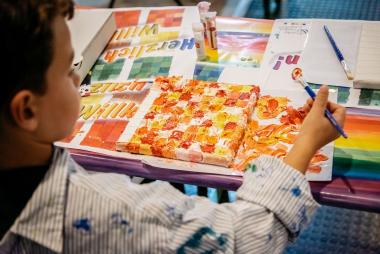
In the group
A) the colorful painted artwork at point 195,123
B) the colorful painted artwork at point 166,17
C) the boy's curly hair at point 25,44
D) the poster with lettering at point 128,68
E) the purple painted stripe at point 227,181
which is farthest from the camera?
the colorful painted artwork at point 166,17

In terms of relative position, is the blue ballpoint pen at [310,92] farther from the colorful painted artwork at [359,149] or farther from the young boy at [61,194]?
the young boy at [61,194]

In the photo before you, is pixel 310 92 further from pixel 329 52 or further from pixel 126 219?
pixel 126 219

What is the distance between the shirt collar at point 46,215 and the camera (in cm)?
57

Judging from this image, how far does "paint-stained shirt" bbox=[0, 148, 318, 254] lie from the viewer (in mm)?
577

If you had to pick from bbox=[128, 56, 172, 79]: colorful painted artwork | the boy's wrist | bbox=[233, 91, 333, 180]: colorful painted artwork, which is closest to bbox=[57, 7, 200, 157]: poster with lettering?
bbox=[128, 56, 172, 79]: colorful painted artwork

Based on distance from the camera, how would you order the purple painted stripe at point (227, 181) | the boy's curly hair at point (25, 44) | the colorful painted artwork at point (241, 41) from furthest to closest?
the colorful painted artwork at point (241, 41) → the purple painted stripe at point (227, 181) → the boy's curly hair at point (25, 44)

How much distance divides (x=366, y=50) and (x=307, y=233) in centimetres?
69

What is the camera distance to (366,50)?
1.04 metres

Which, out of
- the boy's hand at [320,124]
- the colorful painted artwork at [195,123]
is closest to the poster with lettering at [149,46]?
the colorful painted artwork at [195,123]

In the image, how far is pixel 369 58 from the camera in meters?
1.01

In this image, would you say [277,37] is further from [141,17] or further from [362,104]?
[141,17]

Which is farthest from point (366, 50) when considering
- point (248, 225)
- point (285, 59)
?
point (248, 225)

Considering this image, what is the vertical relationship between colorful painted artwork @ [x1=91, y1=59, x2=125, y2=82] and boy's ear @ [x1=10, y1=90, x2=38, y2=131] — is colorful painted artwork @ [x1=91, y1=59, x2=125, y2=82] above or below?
below

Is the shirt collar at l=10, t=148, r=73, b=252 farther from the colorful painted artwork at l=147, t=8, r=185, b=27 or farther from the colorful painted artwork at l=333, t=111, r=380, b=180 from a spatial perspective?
the colorful painted artwork at l=147, t=8, r=185, b=27
